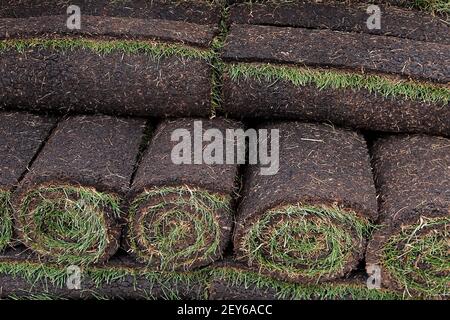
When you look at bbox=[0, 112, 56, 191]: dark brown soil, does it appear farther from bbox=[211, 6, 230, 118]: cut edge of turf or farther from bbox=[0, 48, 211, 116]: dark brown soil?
bbox=[211, 6, 230, 118]: cut edge of turf

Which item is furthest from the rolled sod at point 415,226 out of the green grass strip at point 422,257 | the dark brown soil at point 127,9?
the dark brown soil at point 127,9

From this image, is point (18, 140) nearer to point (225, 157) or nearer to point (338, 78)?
point (225, 157)

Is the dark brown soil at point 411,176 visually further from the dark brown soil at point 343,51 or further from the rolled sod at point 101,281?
the rolled sod at point 101,281

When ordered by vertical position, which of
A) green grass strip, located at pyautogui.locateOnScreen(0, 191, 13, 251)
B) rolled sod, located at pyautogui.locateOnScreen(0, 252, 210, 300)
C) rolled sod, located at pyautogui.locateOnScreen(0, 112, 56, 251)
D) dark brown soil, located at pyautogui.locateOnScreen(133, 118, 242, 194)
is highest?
dark brown soil, located at pyautogui.locateOnScreen(133, 118, 242, 194)

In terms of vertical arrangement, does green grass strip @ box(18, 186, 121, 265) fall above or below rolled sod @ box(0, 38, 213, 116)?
below

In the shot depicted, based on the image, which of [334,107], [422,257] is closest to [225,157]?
[334,107]

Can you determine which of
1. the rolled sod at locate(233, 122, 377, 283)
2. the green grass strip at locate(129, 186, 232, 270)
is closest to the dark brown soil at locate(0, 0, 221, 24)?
the rolled sod at locate(233, 122, 377, 283)
